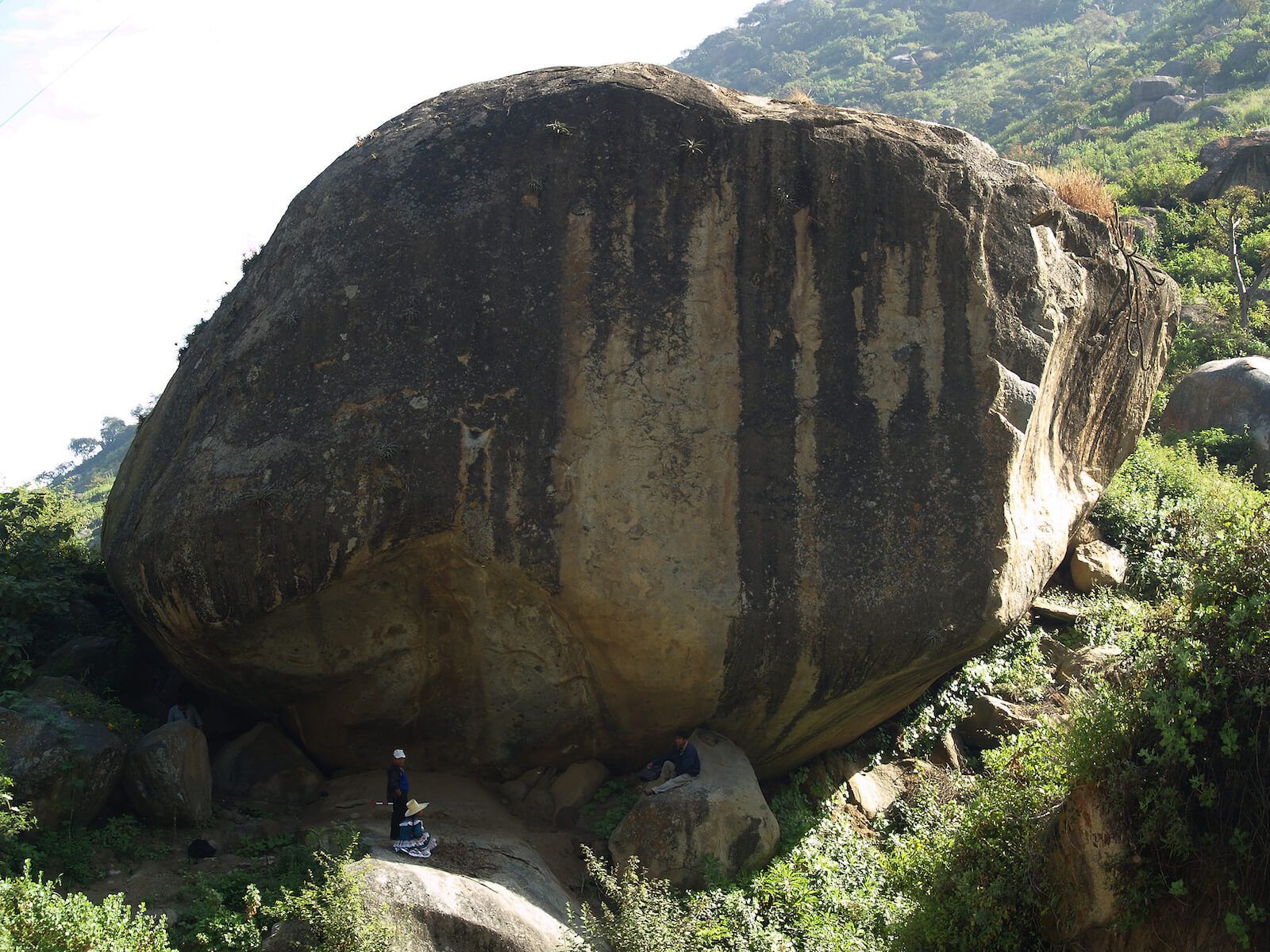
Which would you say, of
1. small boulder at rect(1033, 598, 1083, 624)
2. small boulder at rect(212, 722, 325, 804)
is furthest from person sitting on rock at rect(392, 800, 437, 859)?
small boulder at rect(1033, 598, 1083, 624)

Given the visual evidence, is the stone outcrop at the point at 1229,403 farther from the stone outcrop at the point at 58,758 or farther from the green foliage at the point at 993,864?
the stone outcrop at the point at 58,758

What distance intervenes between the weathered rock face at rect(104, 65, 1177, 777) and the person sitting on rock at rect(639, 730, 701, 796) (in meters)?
0.25

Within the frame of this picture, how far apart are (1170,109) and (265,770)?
43769 millimetres

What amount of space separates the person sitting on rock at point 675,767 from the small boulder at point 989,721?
3464 millimetres

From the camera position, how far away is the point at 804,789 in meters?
10.5

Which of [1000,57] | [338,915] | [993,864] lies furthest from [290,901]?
[1000,57]

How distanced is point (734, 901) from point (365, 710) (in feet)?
12.6

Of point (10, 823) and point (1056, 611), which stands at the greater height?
point (10, 823)

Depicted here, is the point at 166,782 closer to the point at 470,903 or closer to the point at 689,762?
the point at 470,903

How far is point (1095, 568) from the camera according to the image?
12914 mm

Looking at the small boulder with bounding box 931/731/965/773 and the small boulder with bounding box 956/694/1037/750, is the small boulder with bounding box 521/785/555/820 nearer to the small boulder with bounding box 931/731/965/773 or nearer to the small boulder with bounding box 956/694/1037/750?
the small boulder with bounding box 931/731/965/773

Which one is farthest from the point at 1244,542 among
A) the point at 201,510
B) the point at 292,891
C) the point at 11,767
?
the point at 11,767

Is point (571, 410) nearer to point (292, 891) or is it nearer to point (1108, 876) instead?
point (292, 891)

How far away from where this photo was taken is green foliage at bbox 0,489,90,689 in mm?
9875
